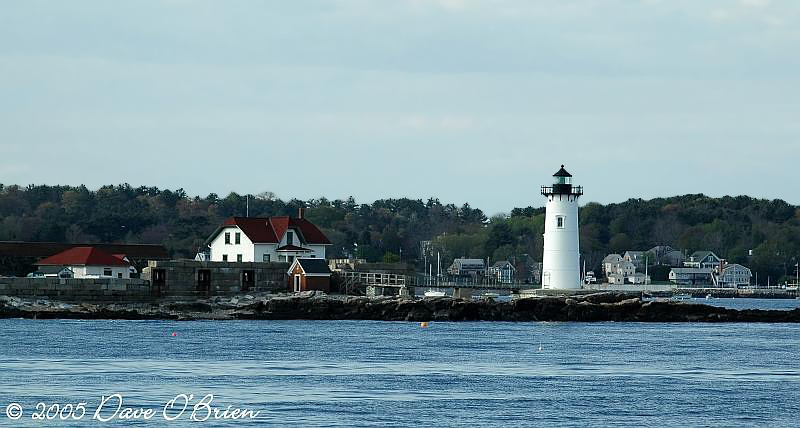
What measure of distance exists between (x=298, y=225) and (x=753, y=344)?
95.9 feet

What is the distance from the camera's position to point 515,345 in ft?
189

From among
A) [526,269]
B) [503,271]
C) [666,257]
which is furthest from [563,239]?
[666,257]

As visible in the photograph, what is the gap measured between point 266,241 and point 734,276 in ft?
368

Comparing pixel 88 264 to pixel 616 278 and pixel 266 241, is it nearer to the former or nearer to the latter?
pixel 266 241

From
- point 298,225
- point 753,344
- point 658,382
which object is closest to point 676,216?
point 298,225

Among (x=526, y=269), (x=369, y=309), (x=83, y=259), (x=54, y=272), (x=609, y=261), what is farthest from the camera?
(x=609, y=261)

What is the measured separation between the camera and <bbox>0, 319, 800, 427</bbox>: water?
36031 millimetres

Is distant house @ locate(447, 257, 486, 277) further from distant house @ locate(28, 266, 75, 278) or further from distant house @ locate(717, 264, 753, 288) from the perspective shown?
distant house @ locate(28, 266, 75, 278)

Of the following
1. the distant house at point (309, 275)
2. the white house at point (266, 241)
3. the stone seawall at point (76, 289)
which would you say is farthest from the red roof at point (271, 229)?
the stone seawall at point (76, 289)

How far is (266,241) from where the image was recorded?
261 ft

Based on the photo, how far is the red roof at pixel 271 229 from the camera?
79.8 m

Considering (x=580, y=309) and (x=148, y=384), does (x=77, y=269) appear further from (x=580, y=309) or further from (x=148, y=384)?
(x=148, y=384)

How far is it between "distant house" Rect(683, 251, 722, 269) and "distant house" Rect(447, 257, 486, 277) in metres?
28.0

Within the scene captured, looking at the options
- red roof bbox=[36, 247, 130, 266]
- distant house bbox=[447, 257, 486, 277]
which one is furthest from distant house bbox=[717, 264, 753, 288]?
red roof bbox=[36, 247, 130, 266]
